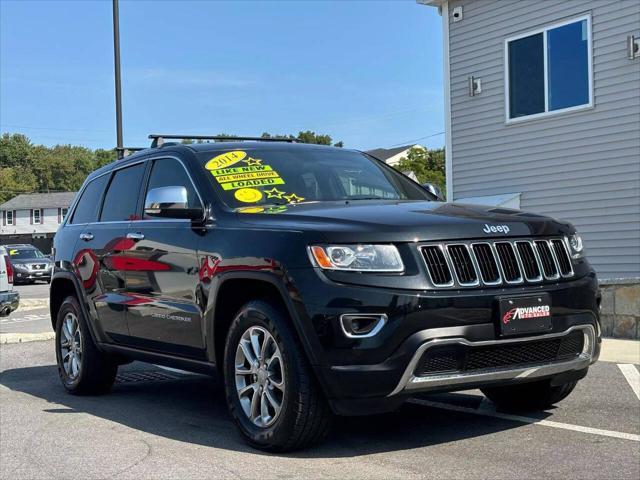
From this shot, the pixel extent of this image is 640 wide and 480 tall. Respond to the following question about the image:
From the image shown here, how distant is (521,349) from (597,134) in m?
9.26

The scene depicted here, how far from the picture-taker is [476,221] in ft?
15.3

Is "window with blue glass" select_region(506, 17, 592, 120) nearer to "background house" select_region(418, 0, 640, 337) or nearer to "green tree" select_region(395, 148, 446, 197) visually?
"background house" select_region(418, 0, 640, 337)

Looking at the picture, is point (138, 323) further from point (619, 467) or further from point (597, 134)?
point (597, 134)

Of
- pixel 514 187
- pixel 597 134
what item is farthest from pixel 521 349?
pixel 514 187

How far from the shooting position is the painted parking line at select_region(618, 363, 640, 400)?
656 centimetres

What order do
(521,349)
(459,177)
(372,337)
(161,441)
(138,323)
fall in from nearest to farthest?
(372,337)
(521,349)
(161,441)
(138,323)
(459,177)

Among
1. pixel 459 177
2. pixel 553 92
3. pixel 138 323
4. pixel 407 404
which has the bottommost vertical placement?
pixel 407 404

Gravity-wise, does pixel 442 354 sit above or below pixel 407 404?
above

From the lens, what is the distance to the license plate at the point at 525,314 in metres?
4.42

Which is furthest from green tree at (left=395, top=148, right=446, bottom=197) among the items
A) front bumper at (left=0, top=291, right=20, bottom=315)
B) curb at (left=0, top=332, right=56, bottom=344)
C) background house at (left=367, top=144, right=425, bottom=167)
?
curb at (left=0, top=332, right=56, bottom=344)

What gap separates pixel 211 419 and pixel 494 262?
2.46 m

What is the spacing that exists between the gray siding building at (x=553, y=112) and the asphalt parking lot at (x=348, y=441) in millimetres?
6421

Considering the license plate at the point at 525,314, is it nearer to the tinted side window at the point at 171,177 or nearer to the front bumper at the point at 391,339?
the front bumper at the point at 391,339

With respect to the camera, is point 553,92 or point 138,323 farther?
point 553,92
